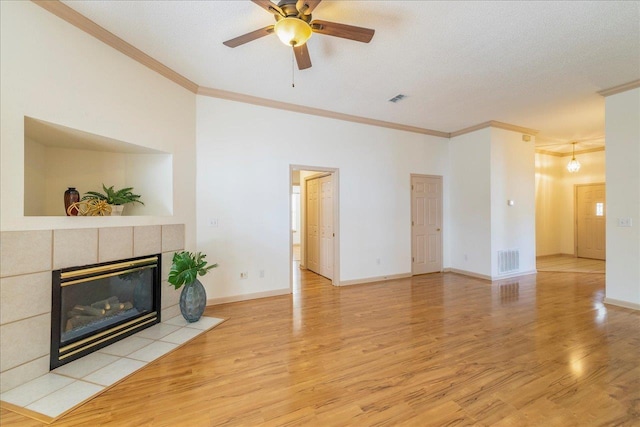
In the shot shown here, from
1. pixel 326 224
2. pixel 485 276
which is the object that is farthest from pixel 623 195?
pixel 326 224

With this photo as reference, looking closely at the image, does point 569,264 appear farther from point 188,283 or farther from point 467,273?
point 188,283

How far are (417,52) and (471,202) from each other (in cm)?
375

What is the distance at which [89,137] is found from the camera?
9.03 ft

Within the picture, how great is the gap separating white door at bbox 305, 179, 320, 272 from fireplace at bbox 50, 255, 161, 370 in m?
3.27

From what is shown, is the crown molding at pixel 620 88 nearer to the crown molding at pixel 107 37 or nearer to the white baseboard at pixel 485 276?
the white baseboard at pixel 485 276

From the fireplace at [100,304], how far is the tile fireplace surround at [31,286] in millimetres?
69

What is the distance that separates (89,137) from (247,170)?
193cm

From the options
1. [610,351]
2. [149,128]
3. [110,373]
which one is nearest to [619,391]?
[610,351]

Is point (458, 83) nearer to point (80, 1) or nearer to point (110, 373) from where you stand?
→ point (80, 1)

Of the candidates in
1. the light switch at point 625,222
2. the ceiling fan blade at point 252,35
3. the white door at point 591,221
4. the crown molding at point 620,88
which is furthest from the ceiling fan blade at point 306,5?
the white door at point 591,221

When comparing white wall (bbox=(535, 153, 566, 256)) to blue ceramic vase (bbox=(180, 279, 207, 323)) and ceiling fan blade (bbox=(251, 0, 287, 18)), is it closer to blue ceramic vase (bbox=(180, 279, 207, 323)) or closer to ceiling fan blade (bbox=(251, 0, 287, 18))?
ceiling fan blade (bbox=(251, 0, 287, 18))

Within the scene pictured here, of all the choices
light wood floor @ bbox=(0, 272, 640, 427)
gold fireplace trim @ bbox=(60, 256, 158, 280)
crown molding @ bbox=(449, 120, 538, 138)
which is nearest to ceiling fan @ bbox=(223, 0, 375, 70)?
gold fireplace trim @ bbox=(60, 256, 158, 280)

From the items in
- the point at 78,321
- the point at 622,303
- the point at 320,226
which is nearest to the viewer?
the point at 78,321

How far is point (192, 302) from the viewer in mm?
3309
